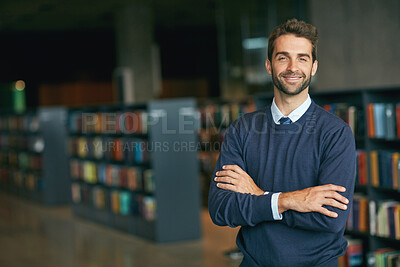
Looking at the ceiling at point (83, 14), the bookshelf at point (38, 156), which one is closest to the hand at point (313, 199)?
the bookshelf at point (38, 156)

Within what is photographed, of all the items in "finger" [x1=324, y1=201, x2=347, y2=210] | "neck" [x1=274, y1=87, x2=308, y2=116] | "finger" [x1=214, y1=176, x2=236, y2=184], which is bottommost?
"finger" [x1=324, y1=201, x2=347, y2=210]

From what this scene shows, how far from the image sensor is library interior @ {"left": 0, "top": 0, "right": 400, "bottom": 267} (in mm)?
4742

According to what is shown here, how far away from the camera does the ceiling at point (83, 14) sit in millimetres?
13441

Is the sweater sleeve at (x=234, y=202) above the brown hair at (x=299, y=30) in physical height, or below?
below

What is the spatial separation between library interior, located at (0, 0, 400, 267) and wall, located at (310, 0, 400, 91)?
12 millimetres

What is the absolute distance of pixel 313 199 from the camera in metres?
2.16

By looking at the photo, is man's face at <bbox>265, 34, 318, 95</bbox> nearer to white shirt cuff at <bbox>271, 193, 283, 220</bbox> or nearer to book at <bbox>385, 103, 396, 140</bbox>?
white shirt cuff at <bbox>271, 193, 283, 220</bbox>

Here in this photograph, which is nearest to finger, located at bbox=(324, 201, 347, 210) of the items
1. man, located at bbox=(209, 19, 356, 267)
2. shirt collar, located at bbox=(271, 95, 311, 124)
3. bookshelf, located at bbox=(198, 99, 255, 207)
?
man, located at bbox=(209, 19, 356, 267)

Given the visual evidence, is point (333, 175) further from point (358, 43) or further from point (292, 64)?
point (358, 43)

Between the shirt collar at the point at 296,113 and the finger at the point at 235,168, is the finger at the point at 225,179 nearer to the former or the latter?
the finger at the point at 235,168

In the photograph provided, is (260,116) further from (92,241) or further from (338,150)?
(92,241)

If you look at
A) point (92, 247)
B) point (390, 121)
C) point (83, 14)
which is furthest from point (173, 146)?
point (83, 14)

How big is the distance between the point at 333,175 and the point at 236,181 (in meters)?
0.40

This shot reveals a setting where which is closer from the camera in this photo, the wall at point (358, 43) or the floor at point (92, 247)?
the wall at point (358, 43)
